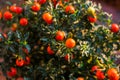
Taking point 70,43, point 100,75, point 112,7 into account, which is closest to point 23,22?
point 70,43

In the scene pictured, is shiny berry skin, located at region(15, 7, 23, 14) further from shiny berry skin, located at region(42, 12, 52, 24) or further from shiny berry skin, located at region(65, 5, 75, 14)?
shiny berry skin, located at region(65, 5, 75, 14)

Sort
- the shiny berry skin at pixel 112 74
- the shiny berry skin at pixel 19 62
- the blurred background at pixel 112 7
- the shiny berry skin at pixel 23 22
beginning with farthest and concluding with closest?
the blurred background at pixel 112 7
the shiny berry skin at pixel 23 22
the shiny berry skin at pixel 19 62
the shiny berry skin at pixel 112 74

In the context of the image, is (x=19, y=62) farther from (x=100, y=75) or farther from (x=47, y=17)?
(x=100, y=75)

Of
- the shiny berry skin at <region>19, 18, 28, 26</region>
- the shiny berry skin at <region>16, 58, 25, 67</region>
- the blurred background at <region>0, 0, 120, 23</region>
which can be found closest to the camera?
the shiny berry skin at <region>16, 58, 25, 67</region>

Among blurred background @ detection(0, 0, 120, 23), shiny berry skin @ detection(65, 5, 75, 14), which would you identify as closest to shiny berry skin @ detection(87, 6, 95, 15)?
shiny berry skin @ detection(65, 5, 75, 14)

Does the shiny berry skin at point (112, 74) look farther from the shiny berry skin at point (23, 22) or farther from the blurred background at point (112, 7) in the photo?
the blurred background at point (112, 7)

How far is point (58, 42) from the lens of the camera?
1.94m

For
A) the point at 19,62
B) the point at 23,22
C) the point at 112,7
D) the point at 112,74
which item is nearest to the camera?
the point at 112,74

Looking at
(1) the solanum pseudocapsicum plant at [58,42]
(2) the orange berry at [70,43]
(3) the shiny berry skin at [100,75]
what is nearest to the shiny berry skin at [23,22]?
(1) the solanum pseudocapsicum plant at [58,42]

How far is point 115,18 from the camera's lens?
4.81 metres

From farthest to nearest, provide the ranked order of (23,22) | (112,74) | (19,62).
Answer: (23,22), (19,62), (112,74)

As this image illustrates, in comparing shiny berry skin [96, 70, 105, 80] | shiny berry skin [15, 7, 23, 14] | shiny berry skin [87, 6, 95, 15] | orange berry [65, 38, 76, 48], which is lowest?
shiny berry skin [96, 70, 105, 80]

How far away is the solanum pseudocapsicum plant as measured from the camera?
75.9 inches

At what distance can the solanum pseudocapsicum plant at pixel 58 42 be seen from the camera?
75.9 inches
